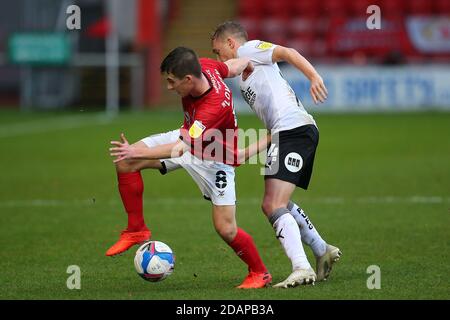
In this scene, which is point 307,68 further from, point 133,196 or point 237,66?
point 133,196

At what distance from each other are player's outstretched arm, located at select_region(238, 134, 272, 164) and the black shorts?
101 millimetres

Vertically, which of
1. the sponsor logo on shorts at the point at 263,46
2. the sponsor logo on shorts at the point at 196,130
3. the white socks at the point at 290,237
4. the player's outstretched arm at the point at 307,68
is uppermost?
the sponsor logo on shorts at the point at 263,46

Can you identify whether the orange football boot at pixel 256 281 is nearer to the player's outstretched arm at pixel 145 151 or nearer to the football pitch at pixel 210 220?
the football pitch at pixel 210 220

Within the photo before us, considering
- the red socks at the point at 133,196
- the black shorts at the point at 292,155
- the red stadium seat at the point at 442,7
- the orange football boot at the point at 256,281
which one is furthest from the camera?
the red stadium seat at the point at 442,7

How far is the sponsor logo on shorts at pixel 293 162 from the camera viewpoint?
7.38 meters

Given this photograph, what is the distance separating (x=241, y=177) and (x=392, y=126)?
736cm

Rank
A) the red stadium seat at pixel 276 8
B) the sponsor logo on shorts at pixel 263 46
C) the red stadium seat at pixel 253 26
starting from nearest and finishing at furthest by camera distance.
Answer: the sponsor logo on shorts at pixel 263 46
the red stadium seat at pixel 253 26
the red stadium seat at pixel 276 8

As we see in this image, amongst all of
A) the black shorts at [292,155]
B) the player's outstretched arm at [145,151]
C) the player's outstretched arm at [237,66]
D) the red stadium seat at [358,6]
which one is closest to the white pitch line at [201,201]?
the black shorts at [292,155]

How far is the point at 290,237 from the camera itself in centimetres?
720

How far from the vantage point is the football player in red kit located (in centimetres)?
685

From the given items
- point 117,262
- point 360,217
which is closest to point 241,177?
point 360,217

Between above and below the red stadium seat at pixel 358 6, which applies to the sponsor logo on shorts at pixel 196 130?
below

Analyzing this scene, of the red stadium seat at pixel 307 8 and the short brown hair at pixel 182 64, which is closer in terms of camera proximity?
the short brown hair at pixel 182 64

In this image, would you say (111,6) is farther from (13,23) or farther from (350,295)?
(350,295)
